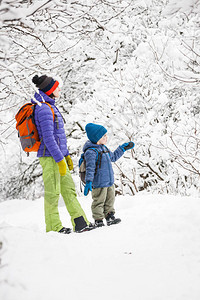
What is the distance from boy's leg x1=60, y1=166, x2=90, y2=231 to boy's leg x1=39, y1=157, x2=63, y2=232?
16 cm

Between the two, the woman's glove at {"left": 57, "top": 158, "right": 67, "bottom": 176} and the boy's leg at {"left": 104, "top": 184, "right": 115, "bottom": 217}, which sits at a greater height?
the woman's glove at {"left": 57, "top": 158, "right": 67, "bottom": 176}

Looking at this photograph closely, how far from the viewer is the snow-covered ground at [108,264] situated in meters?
1.43

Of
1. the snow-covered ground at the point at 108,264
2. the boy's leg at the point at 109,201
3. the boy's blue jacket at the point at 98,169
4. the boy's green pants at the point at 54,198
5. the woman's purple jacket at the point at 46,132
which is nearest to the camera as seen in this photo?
the snow-covered ground at the point at 108,264

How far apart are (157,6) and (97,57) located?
2.05 m

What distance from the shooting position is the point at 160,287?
1.51 m

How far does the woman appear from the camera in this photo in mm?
2812

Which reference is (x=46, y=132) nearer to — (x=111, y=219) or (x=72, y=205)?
(x=72, y=205)

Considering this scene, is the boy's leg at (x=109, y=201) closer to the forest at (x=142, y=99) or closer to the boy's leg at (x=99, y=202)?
the boy's leg at (x=99, y=202)

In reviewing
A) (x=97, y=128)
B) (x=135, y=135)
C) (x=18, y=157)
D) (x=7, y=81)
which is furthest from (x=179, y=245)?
(x=18, y=157)

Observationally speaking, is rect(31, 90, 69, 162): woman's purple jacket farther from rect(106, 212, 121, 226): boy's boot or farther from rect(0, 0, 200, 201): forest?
rect(0, 0, 200, 201): forest

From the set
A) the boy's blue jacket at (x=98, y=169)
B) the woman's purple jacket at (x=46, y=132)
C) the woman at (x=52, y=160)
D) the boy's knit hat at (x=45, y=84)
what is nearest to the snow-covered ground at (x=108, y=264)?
the woman at (x=52, y=160)

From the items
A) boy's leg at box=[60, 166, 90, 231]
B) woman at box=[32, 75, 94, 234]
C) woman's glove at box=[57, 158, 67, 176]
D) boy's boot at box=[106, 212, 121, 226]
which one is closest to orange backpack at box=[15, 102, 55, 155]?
woman at box=[32, 75, 94, 234]

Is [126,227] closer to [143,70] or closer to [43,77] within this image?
[43,77]

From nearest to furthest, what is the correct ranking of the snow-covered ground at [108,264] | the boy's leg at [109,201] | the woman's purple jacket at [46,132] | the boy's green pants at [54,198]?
the snow-covered ground at [108,264] → the woman's purple jacket at [46,132] → the boy's green pants at [54,198] → the boy's leg at [109,201]
